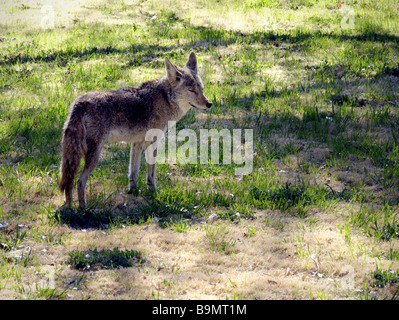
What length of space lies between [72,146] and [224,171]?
8.69 feet

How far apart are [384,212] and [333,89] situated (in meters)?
4.67

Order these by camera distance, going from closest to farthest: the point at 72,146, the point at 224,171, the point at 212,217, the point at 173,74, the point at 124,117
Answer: the point at 72,146
the point at 212,217
the point at 124,117
the point at 173,74
the point at 224,171

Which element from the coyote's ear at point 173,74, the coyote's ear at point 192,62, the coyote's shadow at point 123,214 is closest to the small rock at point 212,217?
the coyote's shadow at point 123,214

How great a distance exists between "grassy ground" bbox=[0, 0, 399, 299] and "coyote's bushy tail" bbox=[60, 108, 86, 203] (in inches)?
19.7

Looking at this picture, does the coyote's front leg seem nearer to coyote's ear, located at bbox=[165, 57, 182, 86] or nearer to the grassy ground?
the grassy ground

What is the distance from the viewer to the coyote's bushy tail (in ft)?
17.5

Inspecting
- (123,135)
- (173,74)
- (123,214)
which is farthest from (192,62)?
(123,214)

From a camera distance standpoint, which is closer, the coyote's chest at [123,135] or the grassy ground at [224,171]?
the grassy ground at [224,171]

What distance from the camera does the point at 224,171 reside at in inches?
277

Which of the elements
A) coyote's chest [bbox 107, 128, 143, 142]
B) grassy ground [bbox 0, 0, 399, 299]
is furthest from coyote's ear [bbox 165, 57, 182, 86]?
grassy ground [bbox 0, 0, 399, 299]

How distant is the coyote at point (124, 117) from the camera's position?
538cm

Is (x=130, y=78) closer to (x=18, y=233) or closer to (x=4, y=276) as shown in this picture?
(x=18, y=233)

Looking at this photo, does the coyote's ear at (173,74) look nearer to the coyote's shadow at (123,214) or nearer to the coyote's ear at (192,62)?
the coyote's ear at (192,62)

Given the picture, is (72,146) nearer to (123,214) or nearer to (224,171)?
(123,214)
